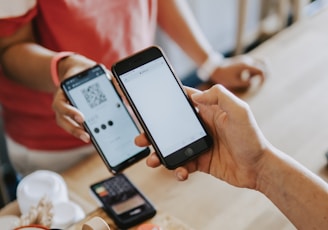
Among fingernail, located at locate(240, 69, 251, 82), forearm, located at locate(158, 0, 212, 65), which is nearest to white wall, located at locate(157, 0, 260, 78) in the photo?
forearm, located at locate(158, 0, 212, 65)

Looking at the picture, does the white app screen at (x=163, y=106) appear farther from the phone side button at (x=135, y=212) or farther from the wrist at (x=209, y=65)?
the wrist at (x=209, y=65)

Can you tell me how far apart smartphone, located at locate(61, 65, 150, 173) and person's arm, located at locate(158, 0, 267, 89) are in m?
0.42

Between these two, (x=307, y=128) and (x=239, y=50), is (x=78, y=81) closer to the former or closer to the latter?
(x=307, y=128)

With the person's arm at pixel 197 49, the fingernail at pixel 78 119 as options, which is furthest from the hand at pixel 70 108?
the person's arm at pixel 197 49

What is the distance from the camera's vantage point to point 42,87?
3.02ft

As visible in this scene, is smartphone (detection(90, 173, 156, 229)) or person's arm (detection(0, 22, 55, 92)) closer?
smartphone (detection(90, 173, 156, 229))

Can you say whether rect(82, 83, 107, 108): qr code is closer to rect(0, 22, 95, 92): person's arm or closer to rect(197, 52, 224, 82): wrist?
rect(0, 22, 95, 92): person's arm

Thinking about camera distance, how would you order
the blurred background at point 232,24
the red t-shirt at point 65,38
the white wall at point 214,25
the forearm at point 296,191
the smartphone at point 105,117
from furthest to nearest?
the white wall at point 214,25 → the blurred background at point 232,24 → the red t-shirt at point 65,38 → the smartphone at point 105,117 → the forearm at point 296,191

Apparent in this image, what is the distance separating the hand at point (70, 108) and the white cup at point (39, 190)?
84 mm

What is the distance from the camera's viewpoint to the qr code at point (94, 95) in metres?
0.78

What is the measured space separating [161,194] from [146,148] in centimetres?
11

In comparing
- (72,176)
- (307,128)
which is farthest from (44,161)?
(307,128)

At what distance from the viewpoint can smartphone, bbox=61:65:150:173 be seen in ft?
2.54

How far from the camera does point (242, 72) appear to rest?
1.14m
